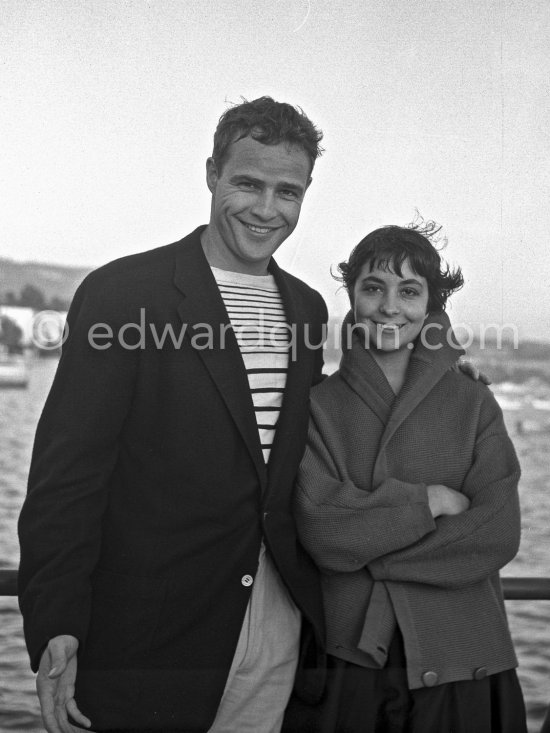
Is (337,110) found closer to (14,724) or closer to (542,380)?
(542,380)

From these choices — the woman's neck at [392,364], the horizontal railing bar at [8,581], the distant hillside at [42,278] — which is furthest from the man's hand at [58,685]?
the distant hillside at [42,278]

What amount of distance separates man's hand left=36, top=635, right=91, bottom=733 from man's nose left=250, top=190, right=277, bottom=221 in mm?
904

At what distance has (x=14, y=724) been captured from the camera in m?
3.09

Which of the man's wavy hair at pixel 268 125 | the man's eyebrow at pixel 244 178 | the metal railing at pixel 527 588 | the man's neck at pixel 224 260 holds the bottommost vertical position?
the metal railing at pixel 527 588

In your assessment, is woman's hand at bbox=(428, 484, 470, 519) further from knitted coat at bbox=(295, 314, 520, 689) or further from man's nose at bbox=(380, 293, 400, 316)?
man's nose at bbox=(380, 293, 400, 316)

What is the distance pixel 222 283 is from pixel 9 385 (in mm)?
2983

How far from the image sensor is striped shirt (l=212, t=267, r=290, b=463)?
1601 mm

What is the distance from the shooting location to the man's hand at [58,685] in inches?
55.7

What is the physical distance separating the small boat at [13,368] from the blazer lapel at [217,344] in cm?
222

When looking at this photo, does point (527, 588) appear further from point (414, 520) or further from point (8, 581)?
point (8, 581)

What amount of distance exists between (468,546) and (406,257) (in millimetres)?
628

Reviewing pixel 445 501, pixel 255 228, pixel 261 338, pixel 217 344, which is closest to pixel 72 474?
pixel 217 344

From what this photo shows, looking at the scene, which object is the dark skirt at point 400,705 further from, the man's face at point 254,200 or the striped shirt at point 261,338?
the man's face at point 254,200

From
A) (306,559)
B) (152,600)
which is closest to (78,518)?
(152,600)
